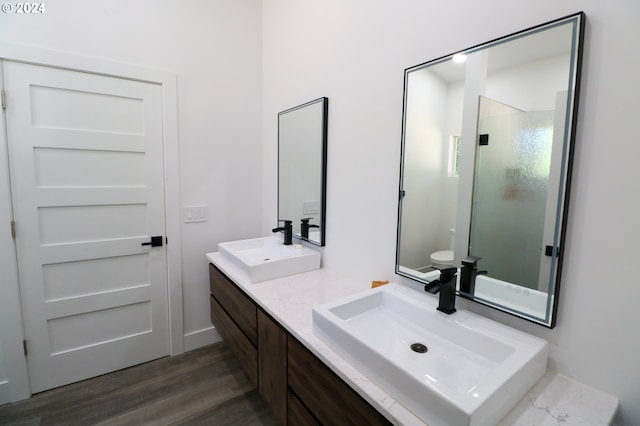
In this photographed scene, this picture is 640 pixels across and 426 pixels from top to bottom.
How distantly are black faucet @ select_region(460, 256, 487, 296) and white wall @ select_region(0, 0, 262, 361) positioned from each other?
1983 mm

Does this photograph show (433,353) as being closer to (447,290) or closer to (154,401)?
(447,290)

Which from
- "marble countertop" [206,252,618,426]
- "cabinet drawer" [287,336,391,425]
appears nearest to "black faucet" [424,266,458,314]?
"marble countertop" [206,252,618,426]

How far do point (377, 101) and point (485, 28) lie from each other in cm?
57

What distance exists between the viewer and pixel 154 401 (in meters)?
1.99

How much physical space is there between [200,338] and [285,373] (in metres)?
1.59

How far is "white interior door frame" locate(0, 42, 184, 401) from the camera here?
5.95ft

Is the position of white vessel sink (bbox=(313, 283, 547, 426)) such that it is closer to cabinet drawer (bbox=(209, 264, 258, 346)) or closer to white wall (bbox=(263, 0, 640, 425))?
white wall (bbox=(263, 0, 640, 425))

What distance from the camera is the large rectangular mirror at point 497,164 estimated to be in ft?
3.28

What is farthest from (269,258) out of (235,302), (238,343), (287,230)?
(238,343)

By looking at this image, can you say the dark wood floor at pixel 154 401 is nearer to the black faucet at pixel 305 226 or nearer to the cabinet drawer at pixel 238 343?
the cabinet drawer at pixel 238 343

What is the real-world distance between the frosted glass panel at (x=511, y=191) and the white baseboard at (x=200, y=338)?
7.60ft

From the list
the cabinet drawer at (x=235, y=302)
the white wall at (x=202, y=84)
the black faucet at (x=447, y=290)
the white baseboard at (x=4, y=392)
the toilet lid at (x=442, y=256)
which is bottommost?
the white baseboard at (x=4, y=392)

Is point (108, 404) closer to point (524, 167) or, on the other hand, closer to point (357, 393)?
point (357, 393)

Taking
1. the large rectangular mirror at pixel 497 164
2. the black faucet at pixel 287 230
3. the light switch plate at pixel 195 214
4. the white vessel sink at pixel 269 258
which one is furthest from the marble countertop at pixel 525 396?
the light switch plate at pixel 195 214
